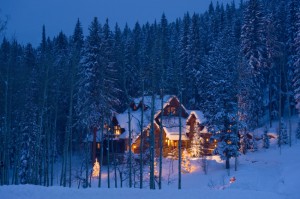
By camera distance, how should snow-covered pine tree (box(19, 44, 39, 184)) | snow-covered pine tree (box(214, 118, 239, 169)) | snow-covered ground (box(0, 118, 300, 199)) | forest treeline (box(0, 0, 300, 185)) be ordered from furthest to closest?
snow-covered pine tree (box(214, 118, 239, 169)), snow-covered pine tree (box(19, 44, 39, 184)), forest treeline (box(0, 0, 300, 185)), snow-covered ground (box(0, 118, 300, 199))

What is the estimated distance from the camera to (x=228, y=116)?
39062 mm

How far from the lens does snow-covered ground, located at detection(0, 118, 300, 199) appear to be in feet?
62.8

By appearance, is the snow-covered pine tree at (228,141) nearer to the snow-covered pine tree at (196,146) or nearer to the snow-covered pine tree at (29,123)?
the snow-covered pine tree at (196,146)

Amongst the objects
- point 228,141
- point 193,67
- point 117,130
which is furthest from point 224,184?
point 193,67

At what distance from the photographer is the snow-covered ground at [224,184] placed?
19.2 m

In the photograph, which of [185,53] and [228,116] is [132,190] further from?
[185,53]

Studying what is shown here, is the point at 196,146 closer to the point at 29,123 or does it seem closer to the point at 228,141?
the point at 228,141

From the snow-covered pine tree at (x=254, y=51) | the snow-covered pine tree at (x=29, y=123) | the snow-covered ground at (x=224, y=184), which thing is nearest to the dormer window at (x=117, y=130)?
the snow-covered ground at (x=224, y=184)

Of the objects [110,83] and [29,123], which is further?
[110,83]

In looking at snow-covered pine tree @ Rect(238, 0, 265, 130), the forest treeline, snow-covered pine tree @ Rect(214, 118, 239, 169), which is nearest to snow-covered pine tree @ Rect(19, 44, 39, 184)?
the forest treeline

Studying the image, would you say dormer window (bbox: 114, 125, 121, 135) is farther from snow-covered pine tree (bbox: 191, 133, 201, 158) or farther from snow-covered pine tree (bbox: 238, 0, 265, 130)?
snow-covered pine tree (bbox: 238, 0, 265, 130)

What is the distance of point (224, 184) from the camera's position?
33.4m

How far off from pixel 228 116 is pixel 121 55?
14.4 meters

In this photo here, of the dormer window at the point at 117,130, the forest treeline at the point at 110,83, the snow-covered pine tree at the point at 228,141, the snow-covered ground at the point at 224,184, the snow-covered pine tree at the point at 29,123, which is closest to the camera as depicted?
the snow-covered ground at the point at 224,184
